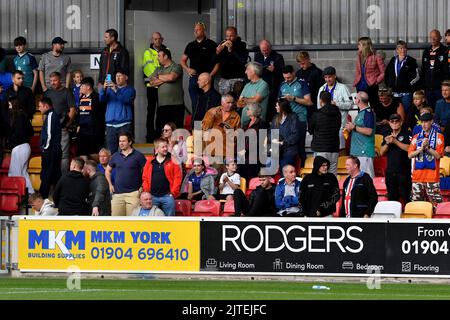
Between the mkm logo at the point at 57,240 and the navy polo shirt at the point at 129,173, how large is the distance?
8.03 ft

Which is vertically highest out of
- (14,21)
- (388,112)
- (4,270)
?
(14,21)

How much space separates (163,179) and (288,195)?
2.04m

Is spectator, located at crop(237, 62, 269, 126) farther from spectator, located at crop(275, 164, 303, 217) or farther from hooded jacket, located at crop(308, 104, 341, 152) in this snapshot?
spectator, located at crop(275, 164, 303, 217)

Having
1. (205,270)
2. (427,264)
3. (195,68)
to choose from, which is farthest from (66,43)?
(427,264)

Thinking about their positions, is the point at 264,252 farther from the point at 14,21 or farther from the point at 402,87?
the point at 14,21

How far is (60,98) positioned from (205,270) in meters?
6.80

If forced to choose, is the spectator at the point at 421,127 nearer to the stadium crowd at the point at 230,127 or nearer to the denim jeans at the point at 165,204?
the stadium crowd at the point at 230,127

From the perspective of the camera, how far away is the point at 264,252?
19469mm

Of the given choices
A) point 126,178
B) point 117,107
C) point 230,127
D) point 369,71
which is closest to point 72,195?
point 126,178

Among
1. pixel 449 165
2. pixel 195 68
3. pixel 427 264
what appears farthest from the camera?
pixel 195 68

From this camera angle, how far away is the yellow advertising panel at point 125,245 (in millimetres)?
19750

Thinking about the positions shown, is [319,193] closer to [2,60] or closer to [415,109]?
[415,109]

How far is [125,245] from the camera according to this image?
1984cm

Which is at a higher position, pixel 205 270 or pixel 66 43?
pixel 66 43
